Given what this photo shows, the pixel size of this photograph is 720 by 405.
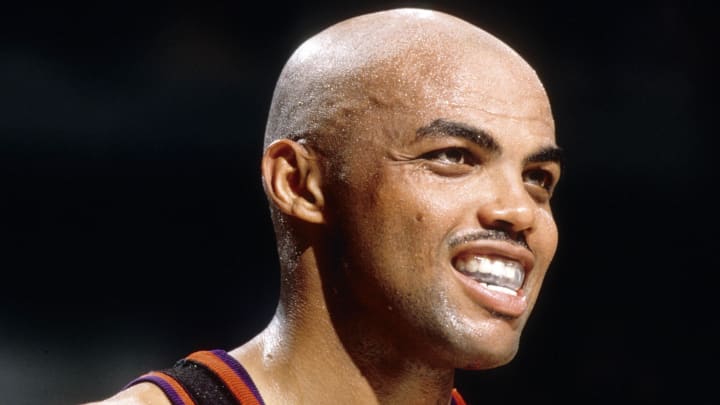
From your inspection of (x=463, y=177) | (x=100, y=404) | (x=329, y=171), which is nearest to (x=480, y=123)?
(x=463, y=177)

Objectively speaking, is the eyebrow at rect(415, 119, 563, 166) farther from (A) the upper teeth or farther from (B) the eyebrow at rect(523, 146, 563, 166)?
(A) the upper teeth

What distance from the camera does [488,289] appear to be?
240 cm

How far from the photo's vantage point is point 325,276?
8.24 ft

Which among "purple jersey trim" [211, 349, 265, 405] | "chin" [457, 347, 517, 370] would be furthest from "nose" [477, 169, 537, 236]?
"purple jersey trim" [211, 349, 265, 405]

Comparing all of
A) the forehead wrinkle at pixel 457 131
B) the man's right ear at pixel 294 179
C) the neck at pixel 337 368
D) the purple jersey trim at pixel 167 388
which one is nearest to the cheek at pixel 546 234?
the forehead wrinkle at pixel 457 131

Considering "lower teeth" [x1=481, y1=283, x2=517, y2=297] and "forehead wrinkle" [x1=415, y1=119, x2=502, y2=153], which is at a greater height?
"forehead wrinkle" [x1=415, y1=119, x2=502, y2=153]

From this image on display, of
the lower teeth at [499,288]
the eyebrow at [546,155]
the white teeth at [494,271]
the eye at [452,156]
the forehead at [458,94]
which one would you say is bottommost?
the lower teeth at [499,288]

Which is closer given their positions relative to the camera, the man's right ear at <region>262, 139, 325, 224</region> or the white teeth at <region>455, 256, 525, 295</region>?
the white teeth at <region>455, 256, 525, 295</region>

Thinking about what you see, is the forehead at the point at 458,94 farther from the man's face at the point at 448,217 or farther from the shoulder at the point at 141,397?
the shoulder at the point at 141,397

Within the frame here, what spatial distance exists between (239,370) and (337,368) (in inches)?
8.5

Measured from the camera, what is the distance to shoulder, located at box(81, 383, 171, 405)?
2370 mm

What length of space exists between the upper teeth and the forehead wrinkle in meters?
0.24

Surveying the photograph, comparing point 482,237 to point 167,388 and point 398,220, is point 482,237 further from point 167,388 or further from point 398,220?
point 167,388

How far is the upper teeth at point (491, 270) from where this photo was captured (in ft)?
7.85
